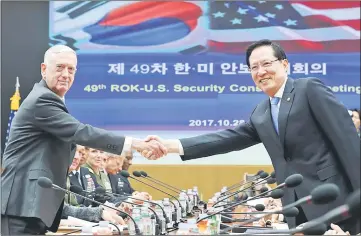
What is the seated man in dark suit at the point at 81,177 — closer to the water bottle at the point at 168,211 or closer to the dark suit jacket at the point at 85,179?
the dark suit jacket at the point at 85,179

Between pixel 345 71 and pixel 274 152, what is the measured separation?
4844 mm

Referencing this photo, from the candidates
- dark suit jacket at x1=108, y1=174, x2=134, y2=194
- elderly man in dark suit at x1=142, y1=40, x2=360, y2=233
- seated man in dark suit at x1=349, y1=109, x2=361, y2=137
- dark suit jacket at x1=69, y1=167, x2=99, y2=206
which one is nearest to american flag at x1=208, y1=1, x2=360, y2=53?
seated man in dark suit at x1=349, y1=109, x2=361, y2=137

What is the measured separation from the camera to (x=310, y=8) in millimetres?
7137

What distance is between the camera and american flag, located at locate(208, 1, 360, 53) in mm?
7031

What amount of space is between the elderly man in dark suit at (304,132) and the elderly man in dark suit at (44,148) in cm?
68

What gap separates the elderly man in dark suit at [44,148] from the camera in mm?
2398

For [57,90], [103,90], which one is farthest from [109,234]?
[103,90]

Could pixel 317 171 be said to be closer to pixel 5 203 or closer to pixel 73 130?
pixel 73 130

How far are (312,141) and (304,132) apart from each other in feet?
0.16

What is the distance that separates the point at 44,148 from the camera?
2.49 metres

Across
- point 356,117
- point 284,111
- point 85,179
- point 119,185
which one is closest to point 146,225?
point 284,111

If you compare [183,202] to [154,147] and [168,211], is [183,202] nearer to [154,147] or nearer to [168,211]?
[168,211]

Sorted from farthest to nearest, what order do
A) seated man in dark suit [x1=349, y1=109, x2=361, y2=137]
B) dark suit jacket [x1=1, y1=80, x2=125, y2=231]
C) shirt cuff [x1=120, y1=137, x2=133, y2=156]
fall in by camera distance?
seated man in dark suit [x1=349, y1=109, x2=361, y2=137] < shirt cuff [x1=120, y1=137, x2=133, y2=156] < dark suit jacket [x1=1, y1=80, x2=125, y2=231]

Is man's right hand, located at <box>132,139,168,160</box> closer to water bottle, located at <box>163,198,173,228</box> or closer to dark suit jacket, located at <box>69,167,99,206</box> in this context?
water bottle, located at <box>163,198,173,228</box>
